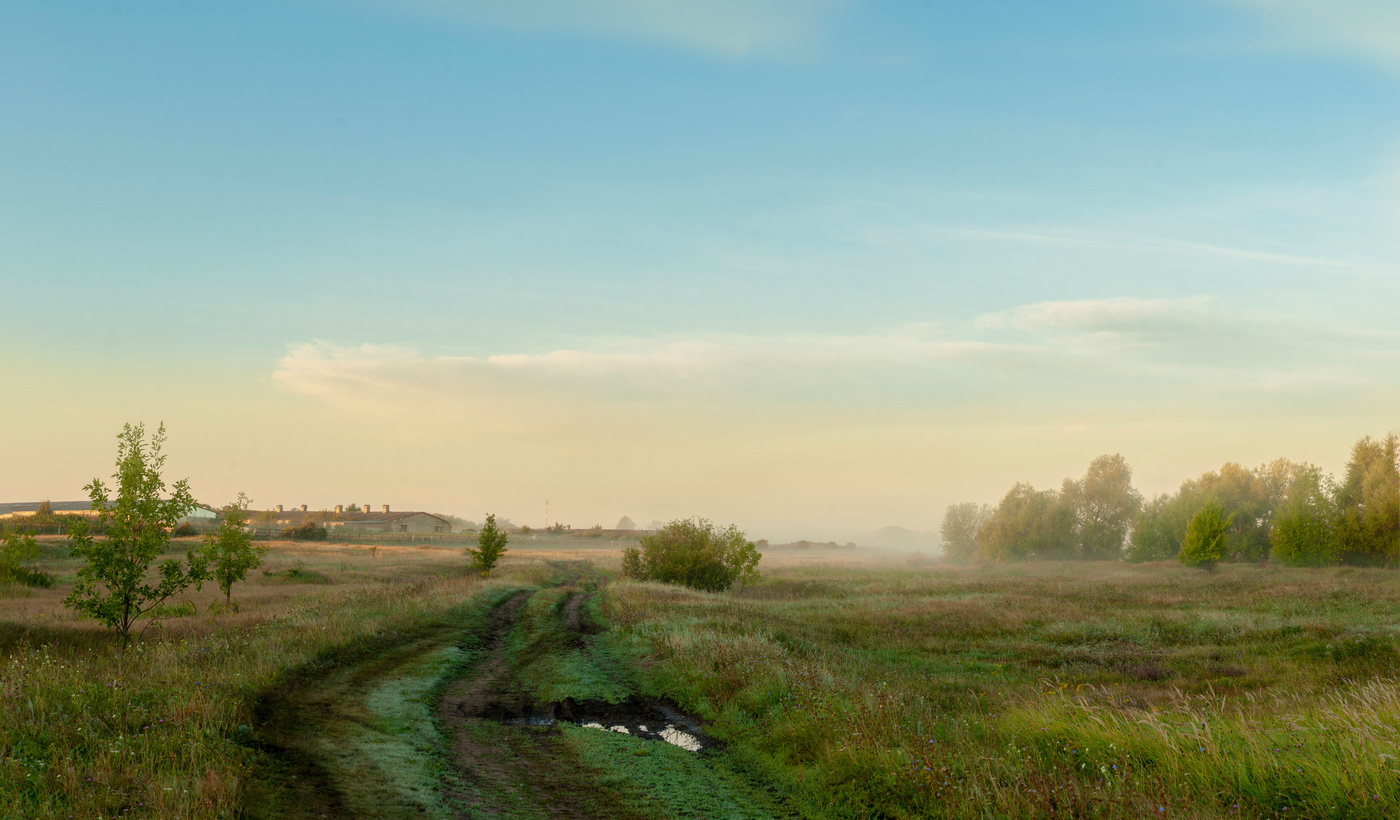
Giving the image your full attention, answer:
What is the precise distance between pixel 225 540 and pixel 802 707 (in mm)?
31398

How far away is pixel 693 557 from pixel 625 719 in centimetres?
3730

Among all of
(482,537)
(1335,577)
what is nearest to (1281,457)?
(1335,577)

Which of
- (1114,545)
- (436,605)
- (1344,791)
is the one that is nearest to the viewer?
(1344,791)

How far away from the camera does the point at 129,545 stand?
756 inches

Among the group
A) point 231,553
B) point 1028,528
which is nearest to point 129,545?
point 231,553

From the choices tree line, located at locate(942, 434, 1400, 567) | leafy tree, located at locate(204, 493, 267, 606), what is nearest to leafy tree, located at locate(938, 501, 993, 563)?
tree line, located at locate(942, 434, 1400, 567)

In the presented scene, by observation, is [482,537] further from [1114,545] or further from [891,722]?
[1114,545]

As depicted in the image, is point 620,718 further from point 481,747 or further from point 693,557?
point 693,557

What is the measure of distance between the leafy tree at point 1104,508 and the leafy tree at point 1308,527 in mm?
28578

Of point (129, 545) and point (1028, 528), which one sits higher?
point (129, 545)

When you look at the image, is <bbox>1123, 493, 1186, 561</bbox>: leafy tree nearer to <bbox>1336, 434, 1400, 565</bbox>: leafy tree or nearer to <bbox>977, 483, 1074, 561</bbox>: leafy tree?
<bbox>977, 483, 1074, 561</bbox>: leafy tree

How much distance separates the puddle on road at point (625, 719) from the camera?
12620 mm

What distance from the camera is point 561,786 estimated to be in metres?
9.70

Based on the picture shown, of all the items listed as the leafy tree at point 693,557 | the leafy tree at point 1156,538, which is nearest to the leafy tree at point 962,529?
the leafy tree at point 1156,538
